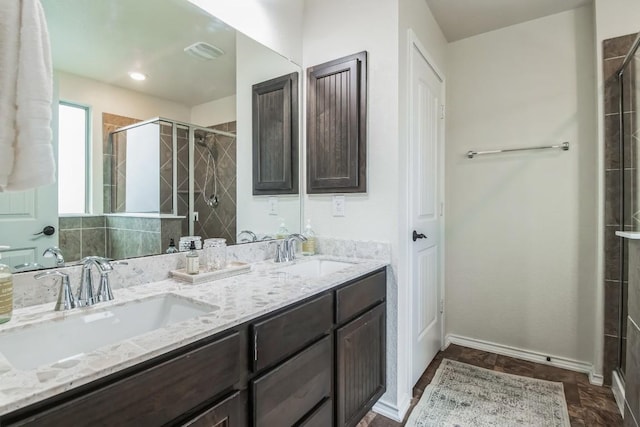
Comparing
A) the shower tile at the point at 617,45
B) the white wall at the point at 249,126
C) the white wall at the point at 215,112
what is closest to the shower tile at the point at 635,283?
the shower tile at the point at 617,45

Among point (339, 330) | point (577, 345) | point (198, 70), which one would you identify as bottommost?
point (577, 345)

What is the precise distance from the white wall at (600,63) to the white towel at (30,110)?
8.86 feet

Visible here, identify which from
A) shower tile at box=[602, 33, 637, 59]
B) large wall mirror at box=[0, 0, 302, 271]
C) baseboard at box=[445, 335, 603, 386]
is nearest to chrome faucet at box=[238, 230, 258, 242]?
large wall mirror at box=[0, 0, 302, 271]

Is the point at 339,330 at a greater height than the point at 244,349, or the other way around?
the point at 244,349

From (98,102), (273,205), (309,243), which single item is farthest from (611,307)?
(98,102)

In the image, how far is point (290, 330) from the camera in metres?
1.09

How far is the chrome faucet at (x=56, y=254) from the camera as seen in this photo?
3.44 feet

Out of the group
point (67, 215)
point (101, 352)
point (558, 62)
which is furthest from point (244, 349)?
point (558, 62)

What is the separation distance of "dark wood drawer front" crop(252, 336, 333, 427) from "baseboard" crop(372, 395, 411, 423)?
0.68 meters

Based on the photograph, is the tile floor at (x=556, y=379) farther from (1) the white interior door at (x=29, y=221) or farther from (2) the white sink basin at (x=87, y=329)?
(1) the white interior door at (x=29, y=221)

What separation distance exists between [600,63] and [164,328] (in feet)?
8.89

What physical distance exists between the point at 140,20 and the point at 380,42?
1157mm

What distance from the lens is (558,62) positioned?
227 centimetres

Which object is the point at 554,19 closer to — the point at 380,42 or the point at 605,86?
the point at 605,86
